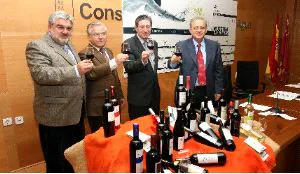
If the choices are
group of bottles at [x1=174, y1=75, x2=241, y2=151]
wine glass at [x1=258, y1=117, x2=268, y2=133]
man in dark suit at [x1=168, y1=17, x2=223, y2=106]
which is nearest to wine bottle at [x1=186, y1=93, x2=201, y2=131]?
group of bottles at [x1=174, y1=75, x2=241, y2=151]

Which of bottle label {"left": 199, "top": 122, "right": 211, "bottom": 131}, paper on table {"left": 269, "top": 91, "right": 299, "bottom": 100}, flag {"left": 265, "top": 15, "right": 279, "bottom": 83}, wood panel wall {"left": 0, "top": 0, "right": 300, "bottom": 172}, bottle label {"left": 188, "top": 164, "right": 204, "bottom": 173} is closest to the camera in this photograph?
bottle label {"left": 188, "top": 164, "right": 204, "bottom": 173}

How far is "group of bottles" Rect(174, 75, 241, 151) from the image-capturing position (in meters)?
1.58

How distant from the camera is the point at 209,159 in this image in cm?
142

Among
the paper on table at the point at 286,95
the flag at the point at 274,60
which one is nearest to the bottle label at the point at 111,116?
the paper on table at the point at 286,95

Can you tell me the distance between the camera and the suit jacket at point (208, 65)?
314 cm

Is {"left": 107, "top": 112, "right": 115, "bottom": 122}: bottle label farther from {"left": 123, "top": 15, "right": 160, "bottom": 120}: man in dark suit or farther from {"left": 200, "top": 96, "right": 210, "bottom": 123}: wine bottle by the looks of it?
{"left": 123, "top": 15, "right": 160, "bottom": 120}: man in dark suit

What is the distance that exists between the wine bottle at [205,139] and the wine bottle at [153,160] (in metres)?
0.37

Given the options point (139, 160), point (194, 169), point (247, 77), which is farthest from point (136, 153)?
point (247, 77)

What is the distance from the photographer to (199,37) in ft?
10.2

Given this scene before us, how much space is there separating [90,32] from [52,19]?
50cm

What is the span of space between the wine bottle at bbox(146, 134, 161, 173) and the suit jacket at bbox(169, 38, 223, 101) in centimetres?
185

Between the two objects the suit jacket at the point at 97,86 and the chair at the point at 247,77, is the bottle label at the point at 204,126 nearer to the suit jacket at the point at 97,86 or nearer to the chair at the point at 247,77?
the suit jacket at the point at 97,86

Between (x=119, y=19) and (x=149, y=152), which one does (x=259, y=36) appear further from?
(x=149, y=152)

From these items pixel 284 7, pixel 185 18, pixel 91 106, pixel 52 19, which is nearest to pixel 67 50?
pixel 52 19
